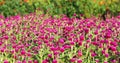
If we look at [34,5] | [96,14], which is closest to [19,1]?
[34,5]

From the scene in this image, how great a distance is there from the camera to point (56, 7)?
985 cm

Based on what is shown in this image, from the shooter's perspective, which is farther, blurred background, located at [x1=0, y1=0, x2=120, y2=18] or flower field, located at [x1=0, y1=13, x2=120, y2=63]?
blurred background, located at [x1=0, y1=0, x2=120, y2=18]

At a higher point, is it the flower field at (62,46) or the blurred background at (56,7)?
the flower field at (62,46)

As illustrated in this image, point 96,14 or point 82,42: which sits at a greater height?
point 82,42

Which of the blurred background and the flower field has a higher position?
the flower field

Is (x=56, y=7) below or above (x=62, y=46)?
below

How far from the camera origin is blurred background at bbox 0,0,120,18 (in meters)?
9.46

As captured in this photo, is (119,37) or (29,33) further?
(29,33)

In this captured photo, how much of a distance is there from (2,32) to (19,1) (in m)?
3.71

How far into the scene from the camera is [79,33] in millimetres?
5504

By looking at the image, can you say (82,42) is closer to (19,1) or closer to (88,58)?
(88,58)

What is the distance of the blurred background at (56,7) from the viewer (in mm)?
9461

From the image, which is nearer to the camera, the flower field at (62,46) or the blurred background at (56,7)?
the flower field at (62,46)

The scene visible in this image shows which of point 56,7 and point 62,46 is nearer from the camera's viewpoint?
point 62,46
